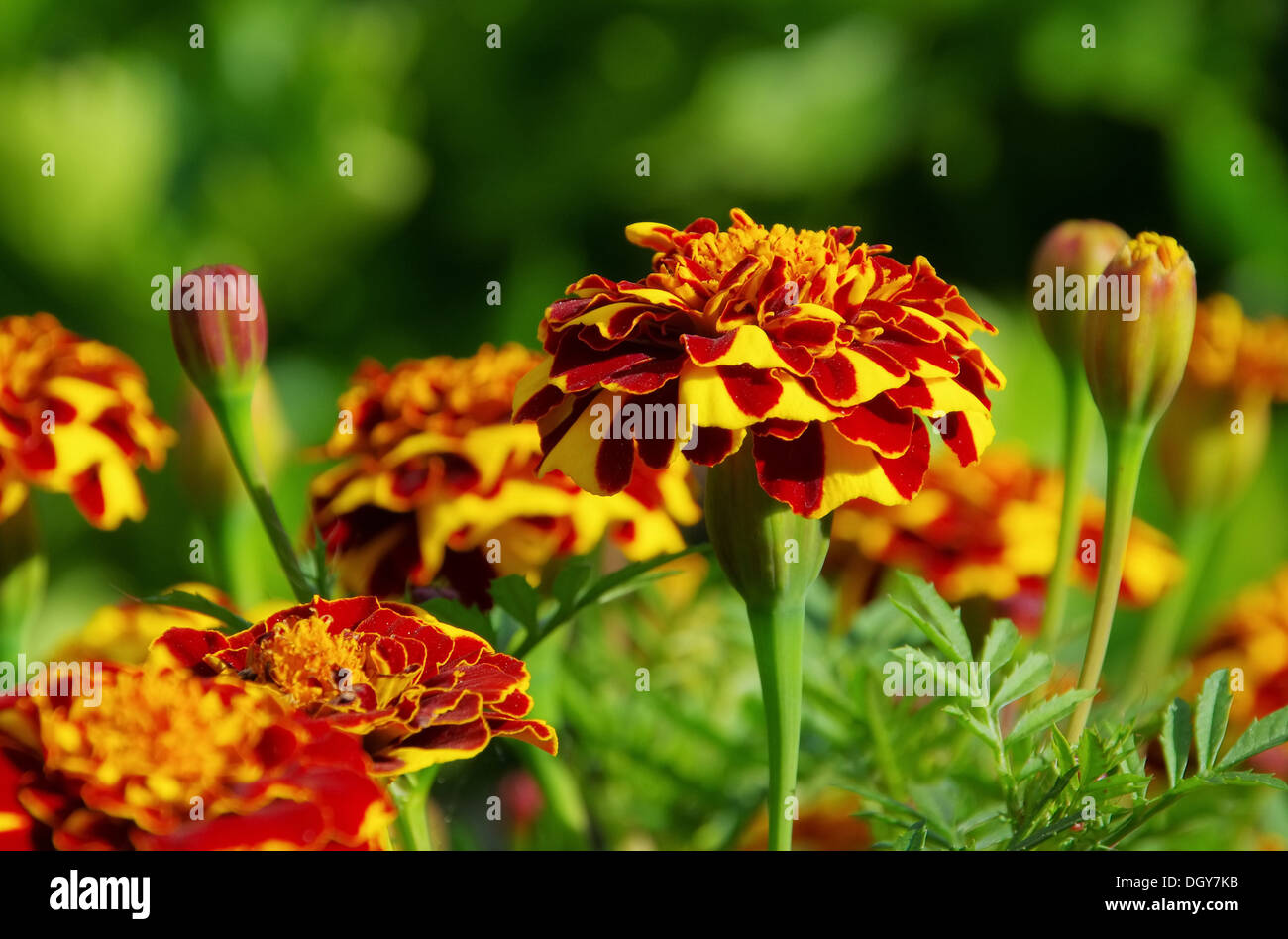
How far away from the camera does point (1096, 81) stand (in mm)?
1805

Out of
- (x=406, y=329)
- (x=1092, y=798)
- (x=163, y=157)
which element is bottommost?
(x=1092, y=798)

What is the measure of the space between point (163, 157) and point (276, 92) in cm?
16

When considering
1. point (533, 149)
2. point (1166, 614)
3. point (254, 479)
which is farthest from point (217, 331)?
point (533, 149)

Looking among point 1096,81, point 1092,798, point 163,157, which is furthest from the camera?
point 1096,81

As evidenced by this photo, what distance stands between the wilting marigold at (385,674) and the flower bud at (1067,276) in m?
0.19

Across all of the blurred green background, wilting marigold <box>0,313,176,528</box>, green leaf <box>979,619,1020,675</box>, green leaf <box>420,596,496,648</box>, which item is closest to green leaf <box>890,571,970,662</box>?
green leaf <box>979,619,1020,675</box>

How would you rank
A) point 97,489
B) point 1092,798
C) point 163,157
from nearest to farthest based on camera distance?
point 1092,798 < point 97,489 < point 163,157

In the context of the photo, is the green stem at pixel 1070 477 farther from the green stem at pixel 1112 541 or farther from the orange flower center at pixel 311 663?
the orange flower center at pixel 311 663

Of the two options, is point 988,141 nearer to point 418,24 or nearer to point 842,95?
point 842,95

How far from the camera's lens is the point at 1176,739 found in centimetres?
32

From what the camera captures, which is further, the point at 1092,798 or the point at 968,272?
the point at 968,272

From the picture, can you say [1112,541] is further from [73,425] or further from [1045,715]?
[73,425]

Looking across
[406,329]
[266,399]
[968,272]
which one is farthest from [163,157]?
[266,399]

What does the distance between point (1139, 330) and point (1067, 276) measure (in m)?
0.05
